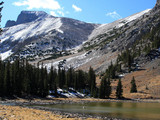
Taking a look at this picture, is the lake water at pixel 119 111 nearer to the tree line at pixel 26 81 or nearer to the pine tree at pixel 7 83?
the pine tree at pixel 7 83

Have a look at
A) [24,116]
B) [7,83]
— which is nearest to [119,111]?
[24,116]

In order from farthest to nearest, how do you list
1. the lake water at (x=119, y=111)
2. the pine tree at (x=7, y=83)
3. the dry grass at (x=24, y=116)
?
the pine tree at (x=7, y=83) → the lake water at (x=119, y=111) → the dry grass at (x=24, y=116)

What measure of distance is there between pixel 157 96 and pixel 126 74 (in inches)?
1793

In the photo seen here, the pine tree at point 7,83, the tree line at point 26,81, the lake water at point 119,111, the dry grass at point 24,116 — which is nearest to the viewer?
the dry grass at point 24,116

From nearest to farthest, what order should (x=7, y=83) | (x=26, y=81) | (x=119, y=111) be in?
(x=119, y=111) → (x=7, y=83) → (x=26, y=81)

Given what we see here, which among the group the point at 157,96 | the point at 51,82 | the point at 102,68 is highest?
the point at 102,68

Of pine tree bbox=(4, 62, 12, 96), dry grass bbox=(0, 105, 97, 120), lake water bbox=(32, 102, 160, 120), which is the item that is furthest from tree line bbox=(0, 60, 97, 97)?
dry grass bbox=(0, 105, 97, 120)

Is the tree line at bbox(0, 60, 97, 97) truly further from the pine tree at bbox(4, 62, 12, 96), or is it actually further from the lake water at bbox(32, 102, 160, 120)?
the lake water at bbox(32, 102, 160, 120)

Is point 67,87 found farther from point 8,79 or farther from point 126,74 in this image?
point 126,74

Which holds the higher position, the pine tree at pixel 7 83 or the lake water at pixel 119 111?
the pine tree at pixel 7 83

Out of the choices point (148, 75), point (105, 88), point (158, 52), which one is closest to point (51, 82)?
point (105, 88)

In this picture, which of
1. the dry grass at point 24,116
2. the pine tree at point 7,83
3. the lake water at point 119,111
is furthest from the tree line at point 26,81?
the dry grass at point 24,116

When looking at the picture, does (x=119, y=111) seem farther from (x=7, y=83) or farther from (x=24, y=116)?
(x=7, y=83)

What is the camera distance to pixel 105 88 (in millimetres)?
96062
